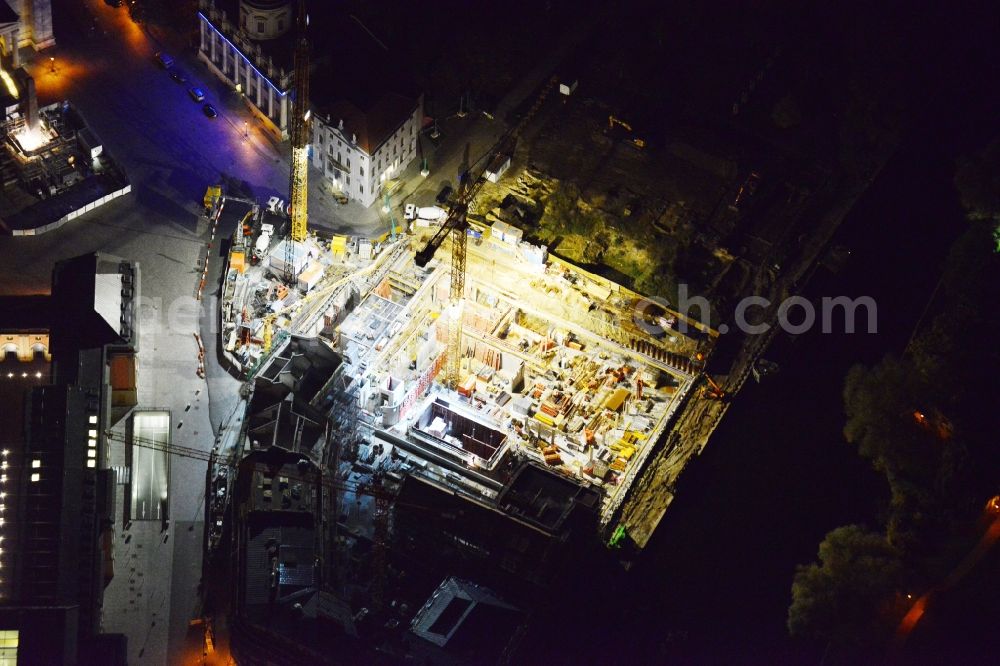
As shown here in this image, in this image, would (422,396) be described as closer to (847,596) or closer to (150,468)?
(150,468)

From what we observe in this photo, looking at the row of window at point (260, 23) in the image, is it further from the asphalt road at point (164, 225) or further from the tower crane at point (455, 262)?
the tower crane at point (455, 262)

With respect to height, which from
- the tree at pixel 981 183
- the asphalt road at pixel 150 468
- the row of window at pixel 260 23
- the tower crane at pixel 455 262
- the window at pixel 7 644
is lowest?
the window at pixel 7 644

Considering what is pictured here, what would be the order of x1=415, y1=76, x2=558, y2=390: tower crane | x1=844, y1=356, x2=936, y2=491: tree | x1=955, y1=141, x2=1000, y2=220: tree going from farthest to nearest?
x1=955, y1=141, x2=1000, y2=220: tree
x1=415, y1=76, x2=558, y2=390: tower crane
x1=844, y1=356, x2=936, y2=491: tree

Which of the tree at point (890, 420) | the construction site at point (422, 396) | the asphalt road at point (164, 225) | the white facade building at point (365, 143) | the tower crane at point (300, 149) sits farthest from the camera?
the white facade building at point (365, 143)

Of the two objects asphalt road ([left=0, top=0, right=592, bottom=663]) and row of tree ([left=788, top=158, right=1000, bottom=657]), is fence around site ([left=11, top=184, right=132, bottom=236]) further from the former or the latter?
row of tree ([left=788, top=158, right=1000, bottom=657])

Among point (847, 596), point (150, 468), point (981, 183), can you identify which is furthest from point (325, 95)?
point (847, 596)

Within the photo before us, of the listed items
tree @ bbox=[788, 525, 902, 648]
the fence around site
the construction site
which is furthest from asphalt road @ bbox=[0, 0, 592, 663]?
tree @ bbox=[788, 525, 902, 648]

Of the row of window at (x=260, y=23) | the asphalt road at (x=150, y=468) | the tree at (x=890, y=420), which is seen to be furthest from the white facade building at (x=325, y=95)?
the tree at (x=890, y=420)

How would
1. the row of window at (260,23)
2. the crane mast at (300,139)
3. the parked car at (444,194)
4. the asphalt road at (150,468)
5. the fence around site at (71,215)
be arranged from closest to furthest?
1. the asphalt road at (150,468)
2. the crane mast at (300,139)
3. the fence around site at (71,215)
4. the parked car at (444,194)
5. the row of window at (260,23)

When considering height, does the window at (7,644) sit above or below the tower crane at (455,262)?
below
